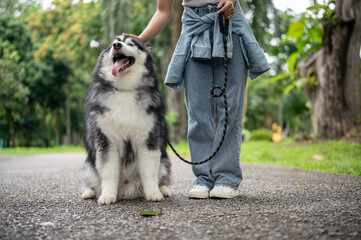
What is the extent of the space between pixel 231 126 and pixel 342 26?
24.1 ft

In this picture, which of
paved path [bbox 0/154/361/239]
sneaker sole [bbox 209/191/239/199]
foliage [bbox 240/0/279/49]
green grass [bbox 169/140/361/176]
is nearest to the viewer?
paved path [bbox 0/154/361/239]

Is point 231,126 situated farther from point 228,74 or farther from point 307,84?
point 307,84

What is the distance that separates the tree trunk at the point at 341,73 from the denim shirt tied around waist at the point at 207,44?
6888 millimetres

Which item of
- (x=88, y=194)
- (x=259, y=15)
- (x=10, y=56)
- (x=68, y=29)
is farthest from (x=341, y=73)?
(x=68, y=29)

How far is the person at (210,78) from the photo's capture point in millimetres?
3137

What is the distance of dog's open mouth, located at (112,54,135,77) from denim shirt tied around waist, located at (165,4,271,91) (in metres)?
0.39

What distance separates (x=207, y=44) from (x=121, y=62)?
31.8 inches

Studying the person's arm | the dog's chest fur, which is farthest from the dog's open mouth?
the person's arm

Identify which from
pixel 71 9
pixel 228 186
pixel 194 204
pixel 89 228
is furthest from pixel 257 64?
pixel 71 9

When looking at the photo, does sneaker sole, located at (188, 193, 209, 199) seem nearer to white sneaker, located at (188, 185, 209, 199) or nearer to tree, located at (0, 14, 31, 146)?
white sneaker, located at (188, 185, 209, 199)

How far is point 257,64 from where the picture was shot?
3141mm

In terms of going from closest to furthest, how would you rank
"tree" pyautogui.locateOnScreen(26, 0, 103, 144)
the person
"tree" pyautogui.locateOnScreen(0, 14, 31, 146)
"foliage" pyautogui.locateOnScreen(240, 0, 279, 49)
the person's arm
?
the person < the person's arm < "tree" pyautogui.locateOnScreen(0, 14, 31, 146) < "foliage" pyautogui.locateOnScreen(240, 0, 279, 49) < "tree" pyautogui.locateOnScreen(26, 0, 103, 144)

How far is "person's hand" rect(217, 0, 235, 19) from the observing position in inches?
117

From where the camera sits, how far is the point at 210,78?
10.6 ft
